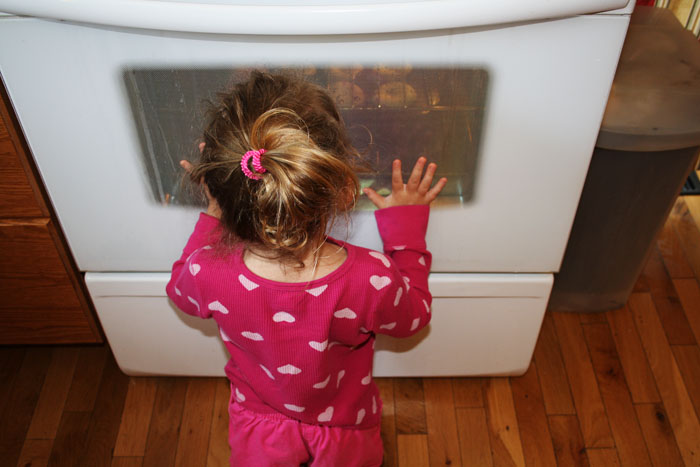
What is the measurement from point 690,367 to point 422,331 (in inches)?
21.3

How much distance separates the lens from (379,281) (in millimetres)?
738

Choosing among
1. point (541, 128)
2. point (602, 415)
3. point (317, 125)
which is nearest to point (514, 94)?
point (541, 128)

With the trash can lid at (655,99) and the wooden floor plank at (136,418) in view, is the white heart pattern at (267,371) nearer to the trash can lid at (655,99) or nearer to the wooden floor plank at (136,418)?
the wooden floor plank at (136,418)

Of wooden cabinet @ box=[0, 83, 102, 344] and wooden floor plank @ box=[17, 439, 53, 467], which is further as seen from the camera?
wooden floor plank @ box=[17, 439, 53, 467]

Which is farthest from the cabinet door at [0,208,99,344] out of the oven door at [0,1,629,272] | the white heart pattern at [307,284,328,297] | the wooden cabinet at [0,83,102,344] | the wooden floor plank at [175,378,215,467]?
the white heart pattern at [307,284,328,297]

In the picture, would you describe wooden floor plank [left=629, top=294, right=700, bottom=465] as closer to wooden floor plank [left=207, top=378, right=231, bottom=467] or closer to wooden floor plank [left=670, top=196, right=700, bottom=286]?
wooden floor plank [left=670, top=196, right=700, bottom=286]

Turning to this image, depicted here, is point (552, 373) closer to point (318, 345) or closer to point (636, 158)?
point (636, 158)

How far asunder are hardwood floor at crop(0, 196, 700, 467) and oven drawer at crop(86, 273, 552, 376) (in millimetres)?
57

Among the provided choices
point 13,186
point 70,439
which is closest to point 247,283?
→ point 13,186

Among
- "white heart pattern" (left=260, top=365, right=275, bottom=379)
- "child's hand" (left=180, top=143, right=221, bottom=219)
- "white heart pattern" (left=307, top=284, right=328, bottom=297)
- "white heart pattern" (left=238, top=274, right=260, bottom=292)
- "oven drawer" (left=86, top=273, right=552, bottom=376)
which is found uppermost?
"child's hand" (left=180, top=143, right=221, bottom=219)

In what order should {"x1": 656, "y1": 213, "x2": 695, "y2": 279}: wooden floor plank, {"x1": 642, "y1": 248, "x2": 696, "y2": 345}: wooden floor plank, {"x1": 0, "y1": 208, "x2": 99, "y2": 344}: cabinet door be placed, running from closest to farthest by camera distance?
1. {"x1": 0, "y1": 208, "x2": 99, "y2": 344}: cabinet door
2. {"x1": 642, "y1": 248, "x2": 696, "y2": 345}: wooden floor plank
3. {"x1": 656, "y1": 213, "x2": 695, "y2": 279}: wooden floor plank

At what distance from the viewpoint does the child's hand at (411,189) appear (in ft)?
2.61

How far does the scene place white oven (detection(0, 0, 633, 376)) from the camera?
63 cm

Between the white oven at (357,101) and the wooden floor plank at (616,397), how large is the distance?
0.34m
